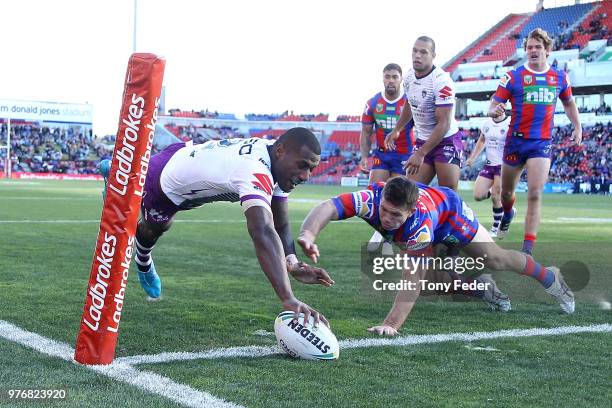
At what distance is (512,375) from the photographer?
148 inches

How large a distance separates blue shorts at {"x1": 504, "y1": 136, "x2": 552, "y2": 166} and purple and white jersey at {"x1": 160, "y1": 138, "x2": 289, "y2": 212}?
390 cm

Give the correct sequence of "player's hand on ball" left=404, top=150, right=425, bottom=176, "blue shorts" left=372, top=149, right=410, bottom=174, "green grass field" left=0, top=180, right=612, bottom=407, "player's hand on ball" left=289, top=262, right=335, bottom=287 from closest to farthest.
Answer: "green grass field" left=0, top=180, right=612, bottom=407 → "player's hand on ball" left=289, top=262, right=335, bottom=287 → "player's hand on ball" left=404, top=150, right=425, bottom=176 → "blue shorts" left=372, top=149, right=410, bottom=174

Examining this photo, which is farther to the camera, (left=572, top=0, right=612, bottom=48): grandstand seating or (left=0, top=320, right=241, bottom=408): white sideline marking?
(left=572, top=0, right=612, bottom=48): grandstand seating

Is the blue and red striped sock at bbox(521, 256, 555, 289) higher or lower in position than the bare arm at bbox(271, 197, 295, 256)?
lower

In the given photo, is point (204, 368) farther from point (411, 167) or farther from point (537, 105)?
point (537, 105)

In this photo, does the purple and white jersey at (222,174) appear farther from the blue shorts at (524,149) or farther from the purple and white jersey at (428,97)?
the blue shorts at (524,149)

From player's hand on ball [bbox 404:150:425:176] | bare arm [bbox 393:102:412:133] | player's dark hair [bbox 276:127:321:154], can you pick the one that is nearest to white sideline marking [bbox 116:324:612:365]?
player's dark hair [bbox 276:127:321:154]

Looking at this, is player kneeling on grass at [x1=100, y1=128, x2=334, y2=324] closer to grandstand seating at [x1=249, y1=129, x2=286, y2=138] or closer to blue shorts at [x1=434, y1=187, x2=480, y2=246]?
blue shorts at [x1=434, y1=187, x2=480, y2=246]

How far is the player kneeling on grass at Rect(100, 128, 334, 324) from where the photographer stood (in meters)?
3.90

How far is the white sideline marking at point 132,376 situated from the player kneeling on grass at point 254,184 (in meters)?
0.75

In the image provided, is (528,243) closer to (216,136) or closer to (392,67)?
(392,67)

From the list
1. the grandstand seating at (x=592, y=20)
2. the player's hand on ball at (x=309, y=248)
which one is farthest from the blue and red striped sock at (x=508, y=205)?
the grandstand seating at (x=592, y=20)

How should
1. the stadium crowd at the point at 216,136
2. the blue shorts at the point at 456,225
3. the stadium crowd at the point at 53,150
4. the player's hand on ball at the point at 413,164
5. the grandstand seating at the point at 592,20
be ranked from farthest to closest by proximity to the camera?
1. the stadium crowd at the point at 53,150
2. the grandstand seating at the point at 592,20
3. the stadium crowd at the point at 216,136
4. the player's hand on ball at the point at 413,164
5. the blue shorts at the point at 456,225

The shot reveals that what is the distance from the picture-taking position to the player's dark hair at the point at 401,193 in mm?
4473
